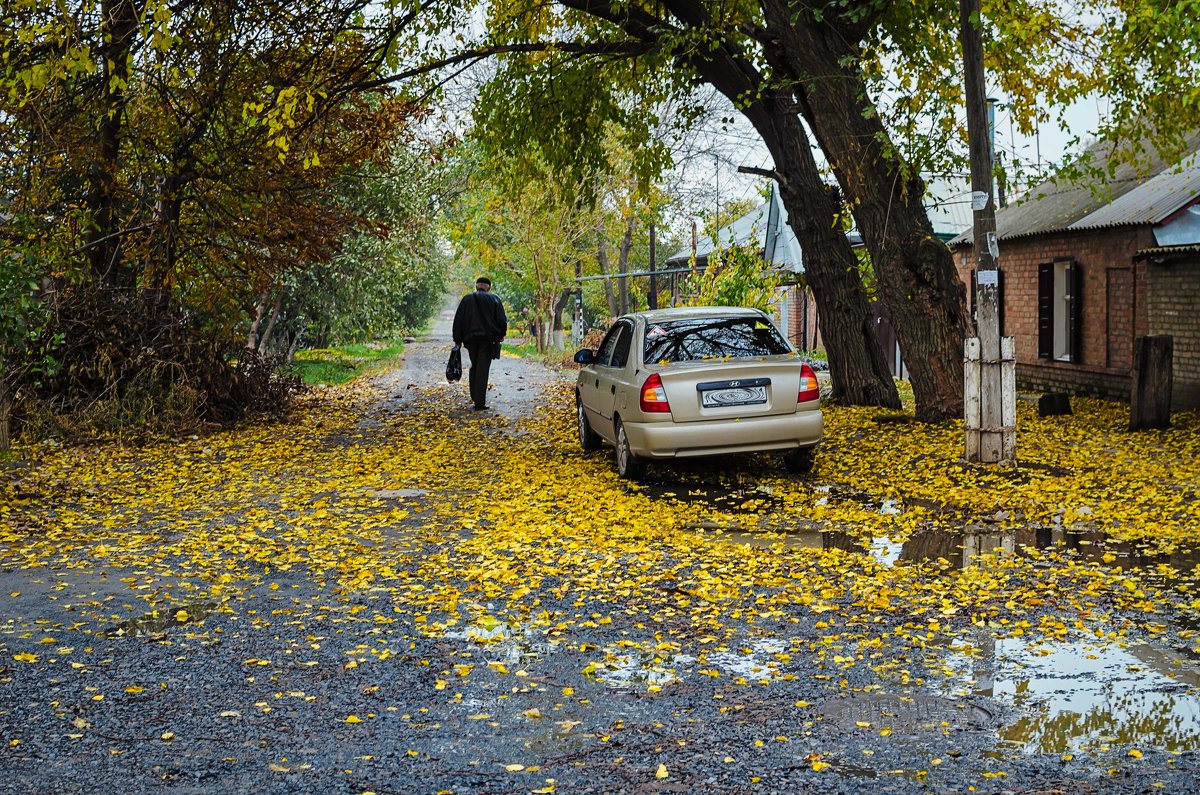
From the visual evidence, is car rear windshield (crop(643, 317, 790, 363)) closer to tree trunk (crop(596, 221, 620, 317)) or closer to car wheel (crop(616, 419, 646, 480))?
car wheel (crop(616, 419, 646, 480))

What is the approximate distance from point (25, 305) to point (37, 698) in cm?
993

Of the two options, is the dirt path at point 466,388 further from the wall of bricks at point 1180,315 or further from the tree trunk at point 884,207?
the wall of bricks at point 1180,315

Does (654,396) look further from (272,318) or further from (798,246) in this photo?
(798,246)

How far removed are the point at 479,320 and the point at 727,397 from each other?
8.46 metres

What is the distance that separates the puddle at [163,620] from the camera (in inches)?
254

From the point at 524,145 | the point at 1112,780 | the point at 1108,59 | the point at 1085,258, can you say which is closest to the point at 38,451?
the point at 524,145

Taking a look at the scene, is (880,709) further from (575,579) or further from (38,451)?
(38,451)

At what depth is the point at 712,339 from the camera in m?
11.9

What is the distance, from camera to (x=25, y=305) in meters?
14.0

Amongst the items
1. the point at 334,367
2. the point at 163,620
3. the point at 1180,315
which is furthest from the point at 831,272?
the point at 334,367

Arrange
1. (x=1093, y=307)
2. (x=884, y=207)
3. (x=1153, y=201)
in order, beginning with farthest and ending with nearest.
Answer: (x=1093, y=307) → (x=1153, y=201) → (x=884, y=207)

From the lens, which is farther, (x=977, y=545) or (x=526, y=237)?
(x=526, y=237)

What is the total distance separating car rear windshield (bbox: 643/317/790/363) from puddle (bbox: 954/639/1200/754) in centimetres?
612

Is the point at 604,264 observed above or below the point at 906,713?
above
